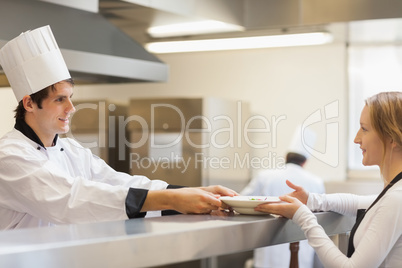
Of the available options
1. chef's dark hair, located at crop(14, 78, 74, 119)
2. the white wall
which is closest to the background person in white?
the white wall

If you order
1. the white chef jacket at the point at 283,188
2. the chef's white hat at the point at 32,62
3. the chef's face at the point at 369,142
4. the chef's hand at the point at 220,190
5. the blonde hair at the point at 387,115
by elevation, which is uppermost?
the chef's white hat at the point at 32,62

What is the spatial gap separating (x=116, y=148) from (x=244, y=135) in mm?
1132

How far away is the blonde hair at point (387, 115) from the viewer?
5.66 ft

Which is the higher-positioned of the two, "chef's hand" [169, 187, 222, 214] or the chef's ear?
the chef's ear

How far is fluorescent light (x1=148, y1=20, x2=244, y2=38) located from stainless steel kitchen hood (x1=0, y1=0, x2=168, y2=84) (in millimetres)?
391

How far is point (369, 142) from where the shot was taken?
1.78m

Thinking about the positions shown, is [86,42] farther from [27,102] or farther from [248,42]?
[248,42]

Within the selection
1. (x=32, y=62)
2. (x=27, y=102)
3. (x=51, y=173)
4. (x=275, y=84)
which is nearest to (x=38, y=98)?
(x=27, y=102)

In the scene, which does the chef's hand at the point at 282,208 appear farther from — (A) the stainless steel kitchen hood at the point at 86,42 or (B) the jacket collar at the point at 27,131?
(A) the stainless steel kitchen hood at the point at 86,42

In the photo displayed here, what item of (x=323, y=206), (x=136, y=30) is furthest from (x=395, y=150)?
(x=136, y=30)

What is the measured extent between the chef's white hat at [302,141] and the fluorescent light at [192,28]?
125cm

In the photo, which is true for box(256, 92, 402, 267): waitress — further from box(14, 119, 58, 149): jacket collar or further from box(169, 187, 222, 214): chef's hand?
box(14, 119, 58, 149): jacket collar

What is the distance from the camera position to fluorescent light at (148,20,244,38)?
3.50 meters

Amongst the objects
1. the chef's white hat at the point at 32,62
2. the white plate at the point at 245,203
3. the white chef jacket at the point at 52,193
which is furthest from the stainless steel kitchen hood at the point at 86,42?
the white plate at the point at 245,203
